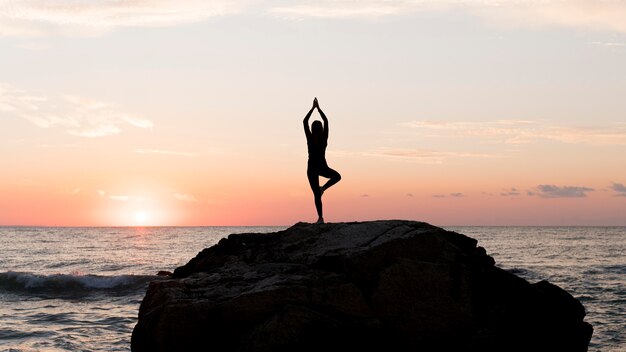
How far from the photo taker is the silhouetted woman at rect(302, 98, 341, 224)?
1477cm

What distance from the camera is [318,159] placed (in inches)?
586

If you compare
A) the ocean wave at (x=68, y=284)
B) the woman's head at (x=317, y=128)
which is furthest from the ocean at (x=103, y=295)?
the woman's head at (x=317, y=128)

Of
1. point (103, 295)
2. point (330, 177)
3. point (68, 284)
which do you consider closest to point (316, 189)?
point (330, 177)

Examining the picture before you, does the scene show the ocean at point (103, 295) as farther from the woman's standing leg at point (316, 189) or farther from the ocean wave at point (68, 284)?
the woman's standing leg at point (316, 189)

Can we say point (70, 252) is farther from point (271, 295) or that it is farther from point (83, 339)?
point (271, 295)

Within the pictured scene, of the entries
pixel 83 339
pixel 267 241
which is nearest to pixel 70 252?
pixel 83 339

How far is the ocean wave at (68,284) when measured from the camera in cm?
3416

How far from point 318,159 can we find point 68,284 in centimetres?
2534

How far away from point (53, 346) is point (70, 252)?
52005mm

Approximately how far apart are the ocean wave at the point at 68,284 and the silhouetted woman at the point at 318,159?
20828 millimetres

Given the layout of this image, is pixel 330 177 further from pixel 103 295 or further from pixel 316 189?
pixel 103 295

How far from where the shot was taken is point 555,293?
13.2 m

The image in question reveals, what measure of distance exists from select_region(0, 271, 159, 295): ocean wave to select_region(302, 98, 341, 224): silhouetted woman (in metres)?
20.8

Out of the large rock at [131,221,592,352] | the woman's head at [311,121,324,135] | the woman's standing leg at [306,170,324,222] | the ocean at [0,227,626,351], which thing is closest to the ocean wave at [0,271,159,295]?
the ocean at [0,227,626,351]
